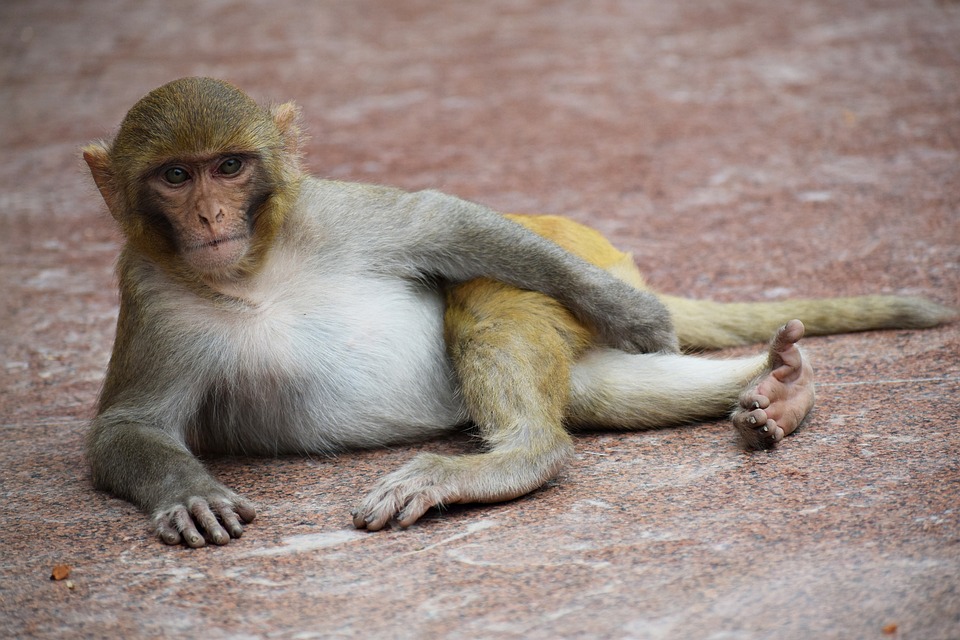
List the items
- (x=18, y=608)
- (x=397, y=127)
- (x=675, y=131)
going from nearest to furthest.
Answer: (x=18, y=608) → (x=675, y=131) → (x=397, y=127)

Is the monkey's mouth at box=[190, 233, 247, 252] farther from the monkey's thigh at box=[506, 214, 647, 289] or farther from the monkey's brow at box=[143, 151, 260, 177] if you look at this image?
the monkey's thigh at box=[506, 214, 647, 289]

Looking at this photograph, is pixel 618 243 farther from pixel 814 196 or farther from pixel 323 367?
pixel 323 367

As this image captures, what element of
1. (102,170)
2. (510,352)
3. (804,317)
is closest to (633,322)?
(510,352)

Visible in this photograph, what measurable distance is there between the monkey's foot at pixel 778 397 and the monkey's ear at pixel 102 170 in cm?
280

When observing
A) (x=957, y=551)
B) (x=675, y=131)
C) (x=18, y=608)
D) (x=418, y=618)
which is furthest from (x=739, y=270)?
(x=18, y=608)

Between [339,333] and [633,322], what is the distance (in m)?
1.34

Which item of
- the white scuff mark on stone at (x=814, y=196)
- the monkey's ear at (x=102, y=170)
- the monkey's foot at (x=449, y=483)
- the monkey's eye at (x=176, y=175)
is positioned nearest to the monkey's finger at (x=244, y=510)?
the monkey's foot at (x=449, y=483)

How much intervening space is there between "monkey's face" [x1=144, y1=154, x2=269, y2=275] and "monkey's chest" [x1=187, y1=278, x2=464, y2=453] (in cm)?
45

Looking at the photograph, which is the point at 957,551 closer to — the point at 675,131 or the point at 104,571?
the point at 104,571

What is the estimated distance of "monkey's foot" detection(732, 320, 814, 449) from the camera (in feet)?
A: 15.6

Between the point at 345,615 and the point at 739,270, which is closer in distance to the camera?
the point at 345,615

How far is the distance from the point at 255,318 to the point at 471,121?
6534 mm

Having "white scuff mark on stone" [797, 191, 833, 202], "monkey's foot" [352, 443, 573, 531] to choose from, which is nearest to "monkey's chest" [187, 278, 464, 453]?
"monkey's foot" [352, 443, 573, 531]

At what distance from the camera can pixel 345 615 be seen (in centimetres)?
373
